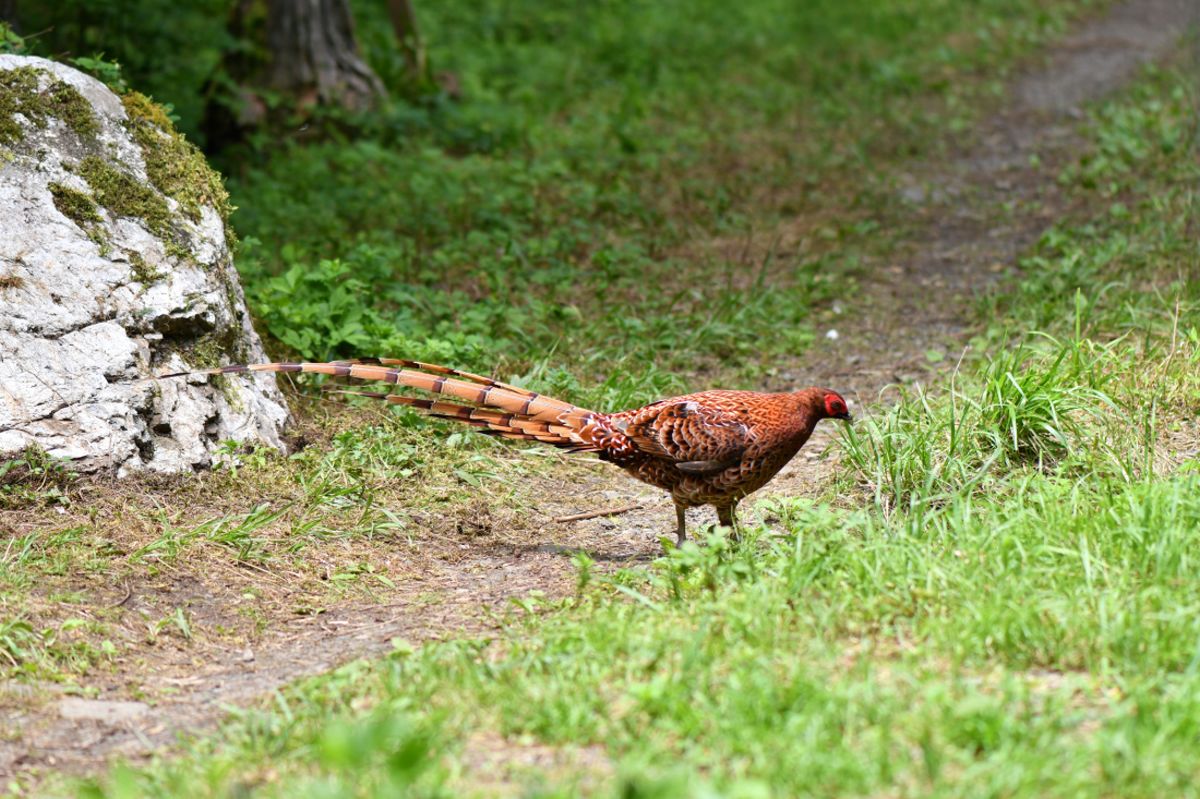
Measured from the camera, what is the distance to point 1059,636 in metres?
4.16

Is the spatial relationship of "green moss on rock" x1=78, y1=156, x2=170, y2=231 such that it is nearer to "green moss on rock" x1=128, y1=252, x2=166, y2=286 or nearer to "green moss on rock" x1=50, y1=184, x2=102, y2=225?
"green moss on rock" x1=50, y1=184, x2=102, y2=225

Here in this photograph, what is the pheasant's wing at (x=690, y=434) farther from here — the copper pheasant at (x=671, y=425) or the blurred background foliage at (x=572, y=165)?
the blurred background foliage at (x=572, y=165)

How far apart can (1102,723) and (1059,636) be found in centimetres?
48

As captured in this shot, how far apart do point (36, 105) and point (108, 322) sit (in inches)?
53.0

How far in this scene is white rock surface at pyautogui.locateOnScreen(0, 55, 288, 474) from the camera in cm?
584

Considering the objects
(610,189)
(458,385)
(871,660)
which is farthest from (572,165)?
(871,660)

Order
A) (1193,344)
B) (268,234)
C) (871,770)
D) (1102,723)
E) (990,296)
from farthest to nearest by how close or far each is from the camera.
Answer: (268,234) → (990,296) → (1193,344) → (1102,723) → (871,770)

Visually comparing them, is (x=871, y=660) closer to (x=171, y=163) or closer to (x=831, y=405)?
(x=831, y=405)

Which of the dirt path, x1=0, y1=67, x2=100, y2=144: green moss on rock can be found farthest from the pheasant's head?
x1=0, y1=67, x2=100, y2=144: green moss on rock

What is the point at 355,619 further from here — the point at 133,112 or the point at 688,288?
the point at 688,288

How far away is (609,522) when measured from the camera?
257 inches

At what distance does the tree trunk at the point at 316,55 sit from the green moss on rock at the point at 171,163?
5578mm

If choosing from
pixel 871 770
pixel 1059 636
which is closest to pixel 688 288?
pixel 1059 636

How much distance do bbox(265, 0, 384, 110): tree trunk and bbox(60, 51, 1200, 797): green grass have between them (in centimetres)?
813
